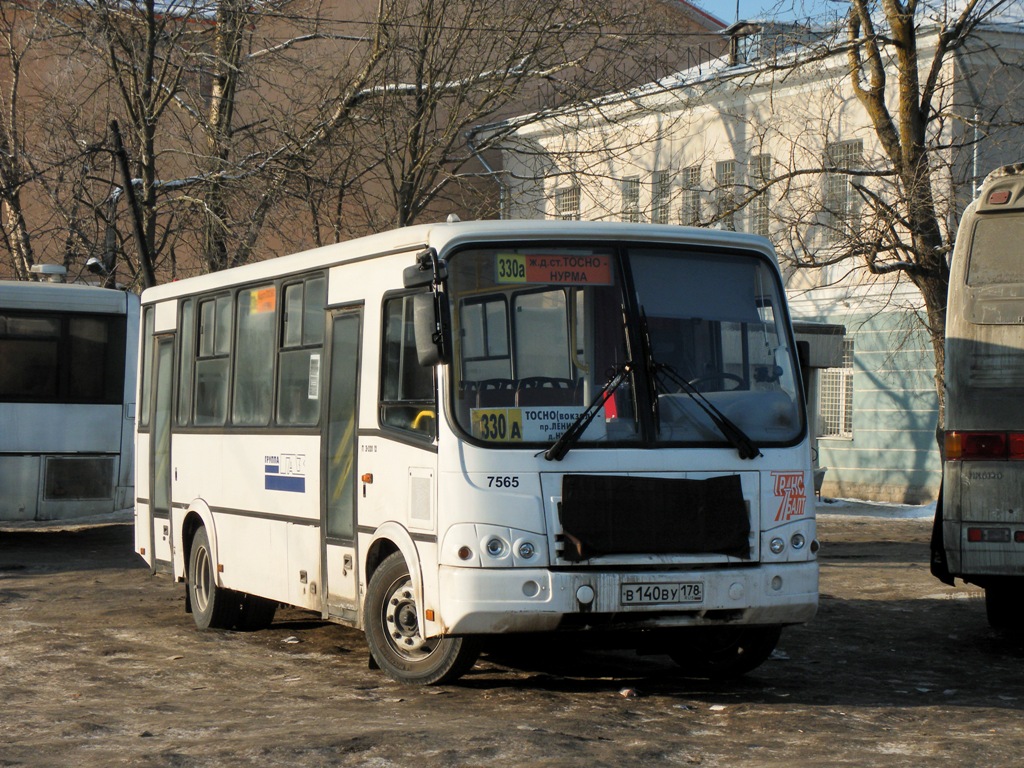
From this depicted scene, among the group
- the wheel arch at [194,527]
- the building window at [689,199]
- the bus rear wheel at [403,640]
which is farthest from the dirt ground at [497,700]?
the building window at [689,199]

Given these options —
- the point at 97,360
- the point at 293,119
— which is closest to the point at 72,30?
the point at 293,119

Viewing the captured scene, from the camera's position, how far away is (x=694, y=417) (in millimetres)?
8500

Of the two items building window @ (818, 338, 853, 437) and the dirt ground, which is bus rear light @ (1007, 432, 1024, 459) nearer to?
the dirt ground

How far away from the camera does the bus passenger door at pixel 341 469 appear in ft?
30.9

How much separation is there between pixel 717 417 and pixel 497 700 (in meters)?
1.94

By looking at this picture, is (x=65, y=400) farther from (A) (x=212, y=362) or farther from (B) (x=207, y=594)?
(B) (x=207, y=594)

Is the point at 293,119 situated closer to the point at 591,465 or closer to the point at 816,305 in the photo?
the point at 816,305

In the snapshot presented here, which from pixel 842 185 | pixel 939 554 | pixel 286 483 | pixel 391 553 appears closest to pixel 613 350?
pixel 391 553

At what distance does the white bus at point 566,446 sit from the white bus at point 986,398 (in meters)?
1.82

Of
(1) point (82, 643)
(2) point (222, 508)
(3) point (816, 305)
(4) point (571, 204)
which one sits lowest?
(1) point (82, 643)

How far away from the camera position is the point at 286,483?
10414mm

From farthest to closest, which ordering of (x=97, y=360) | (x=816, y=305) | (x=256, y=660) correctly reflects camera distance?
(x=816, y=305), (x=97, y=360), (x=256, y=660)

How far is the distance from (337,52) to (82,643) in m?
16.5

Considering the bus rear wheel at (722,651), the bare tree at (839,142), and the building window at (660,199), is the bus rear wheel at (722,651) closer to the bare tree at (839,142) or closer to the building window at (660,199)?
the bare tree at (839,142)
